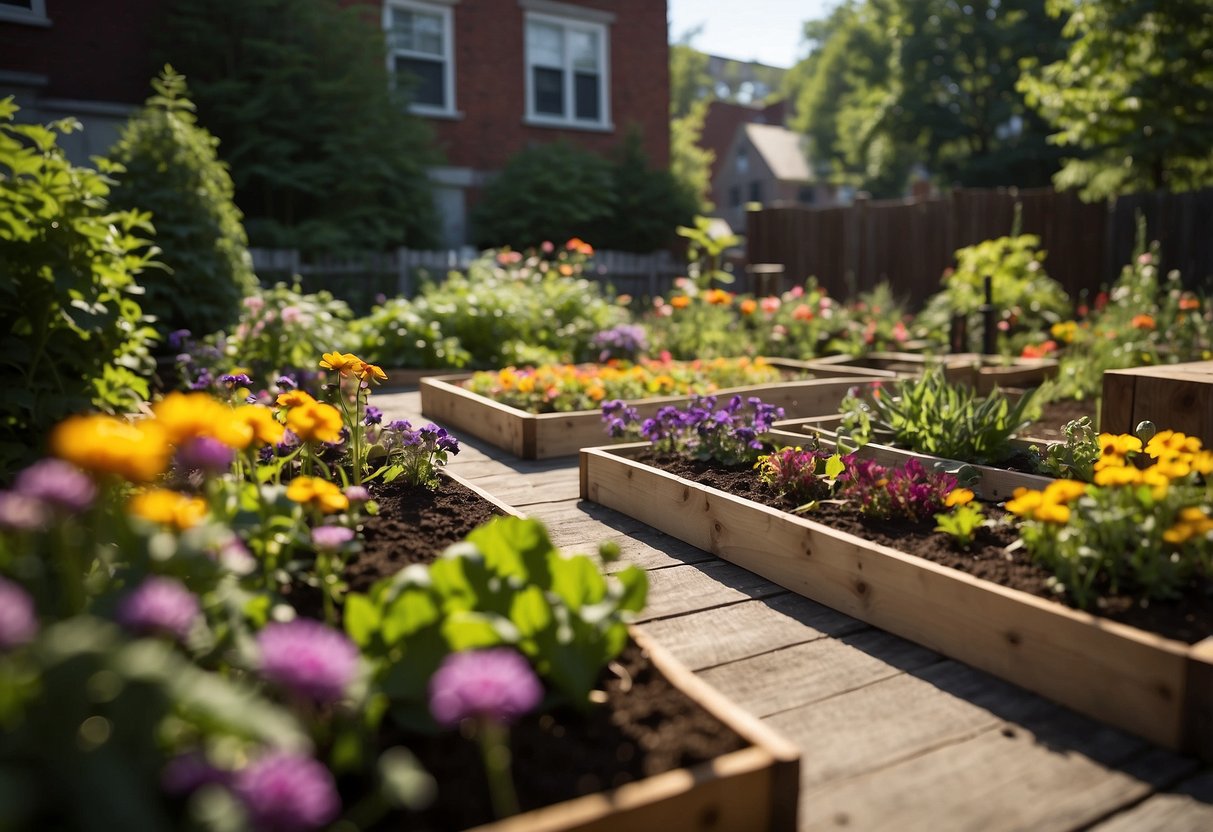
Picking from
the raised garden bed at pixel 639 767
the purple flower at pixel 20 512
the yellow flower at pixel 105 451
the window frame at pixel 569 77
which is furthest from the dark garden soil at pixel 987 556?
the window frame at pixel 569 77

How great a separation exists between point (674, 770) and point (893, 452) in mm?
2630

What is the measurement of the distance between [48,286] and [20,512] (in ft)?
9.26

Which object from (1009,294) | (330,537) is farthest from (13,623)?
(1009,294)

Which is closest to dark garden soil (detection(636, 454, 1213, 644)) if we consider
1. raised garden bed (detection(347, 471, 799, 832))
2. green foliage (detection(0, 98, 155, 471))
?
raised garden bed (detection(347, 471, 799, 832))

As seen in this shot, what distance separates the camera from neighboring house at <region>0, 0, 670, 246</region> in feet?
36.4

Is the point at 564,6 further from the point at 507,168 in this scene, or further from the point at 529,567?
the point at 529,567

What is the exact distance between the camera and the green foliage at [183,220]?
6.22m

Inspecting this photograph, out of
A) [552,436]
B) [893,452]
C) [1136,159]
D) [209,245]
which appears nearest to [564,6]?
[1136,159]

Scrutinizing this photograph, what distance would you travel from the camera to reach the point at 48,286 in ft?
11.9

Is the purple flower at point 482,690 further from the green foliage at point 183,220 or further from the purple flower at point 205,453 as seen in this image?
the green foliage at point 183,220

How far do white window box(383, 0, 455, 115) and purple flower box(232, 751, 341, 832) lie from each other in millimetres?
13960

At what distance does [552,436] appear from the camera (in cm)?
495

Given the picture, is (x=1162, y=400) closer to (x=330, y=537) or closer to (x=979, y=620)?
(x=979, y=620)

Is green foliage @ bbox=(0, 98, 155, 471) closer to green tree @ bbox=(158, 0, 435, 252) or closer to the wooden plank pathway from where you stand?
the wooden plank pathway
